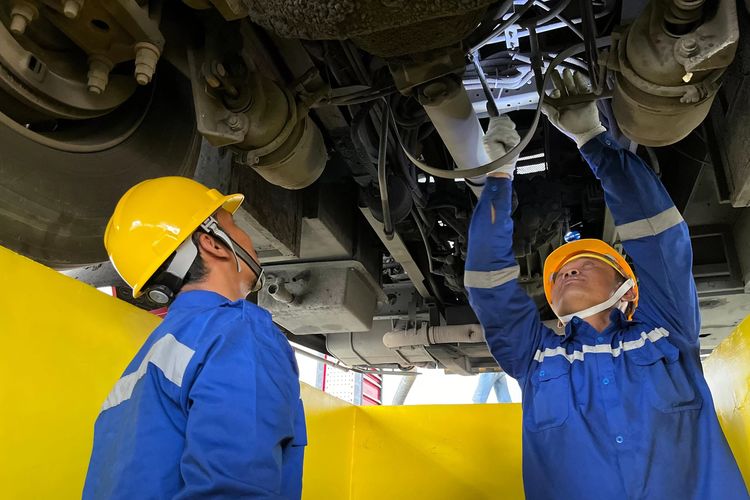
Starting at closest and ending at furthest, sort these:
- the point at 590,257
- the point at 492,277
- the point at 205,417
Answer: the point at 205,417 → the point at 492,277 → the point at 590,257

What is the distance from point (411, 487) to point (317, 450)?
→ 392mm

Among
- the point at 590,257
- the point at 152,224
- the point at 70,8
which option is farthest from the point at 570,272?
the point at 70,8

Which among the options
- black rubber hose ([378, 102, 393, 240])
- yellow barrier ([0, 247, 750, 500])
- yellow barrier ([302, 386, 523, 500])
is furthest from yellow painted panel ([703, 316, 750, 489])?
black rubber hose ([378, 102, 393, 240])

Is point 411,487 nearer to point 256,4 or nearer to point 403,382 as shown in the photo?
point 256,4

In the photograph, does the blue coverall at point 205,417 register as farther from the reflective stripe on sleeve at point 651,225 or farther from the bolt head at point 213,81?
the reflective stripe on sleeve at point 651,225

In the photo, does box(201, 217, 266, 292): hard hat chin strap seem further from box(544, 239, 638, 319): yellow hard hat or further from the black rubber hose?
box(544, 239, 638, 319): yellow hard hat

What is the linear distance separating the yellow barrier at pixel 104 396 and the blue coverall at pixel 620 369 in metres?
0.18

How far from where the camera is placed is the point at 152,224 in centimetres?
121

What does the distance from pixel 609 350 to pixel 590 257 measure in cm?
35

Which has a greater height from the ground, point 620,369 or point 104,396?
point 620,369

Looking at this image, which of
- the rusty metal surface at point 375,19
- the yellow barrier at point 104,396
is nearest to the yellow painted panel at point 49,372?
the yellow barrier at point 104,396

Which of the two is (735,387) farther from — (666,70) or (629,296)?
(666,70)

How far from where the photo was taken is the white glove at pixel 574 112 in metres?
1.42

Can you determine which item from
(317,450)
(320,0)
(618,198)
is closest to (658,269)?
(618,198)
